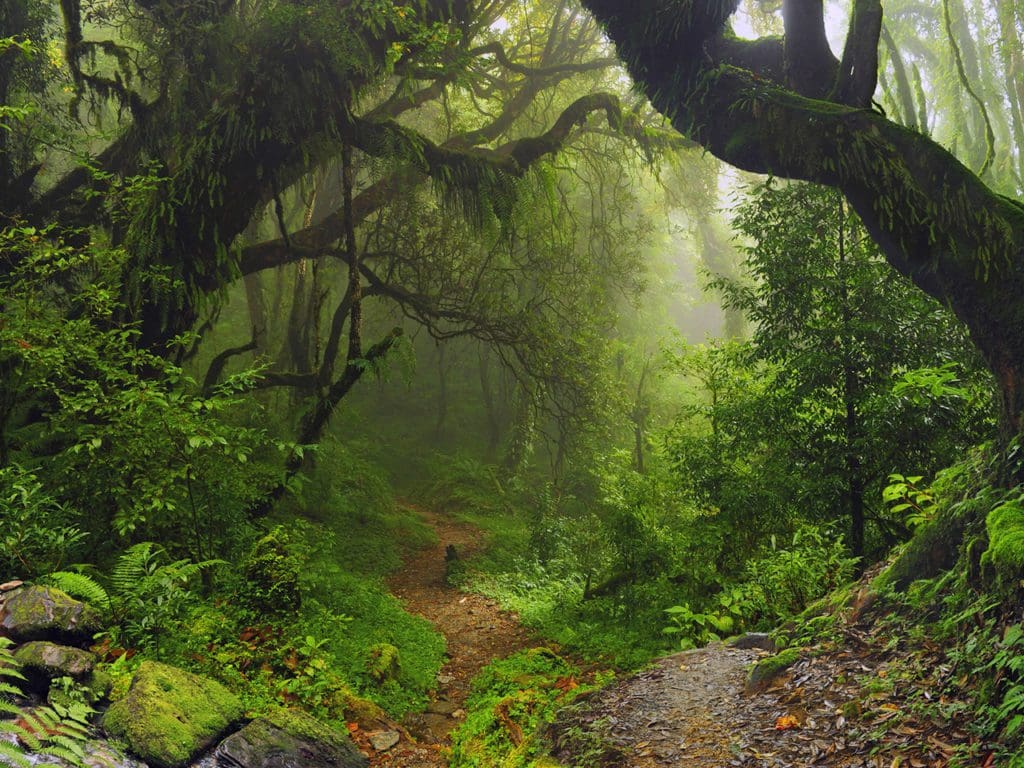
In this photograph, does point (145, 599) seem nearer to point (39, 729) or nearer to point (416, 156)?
point (39, 729)

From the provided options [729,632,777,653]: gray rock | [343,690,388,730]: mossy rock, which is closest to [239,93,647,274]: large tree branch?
[343,690,388,730]: mossy rock

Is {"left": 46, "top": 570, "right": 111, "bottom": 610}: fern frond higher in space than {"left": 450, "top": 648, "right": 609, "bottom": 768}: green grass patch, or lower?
higher

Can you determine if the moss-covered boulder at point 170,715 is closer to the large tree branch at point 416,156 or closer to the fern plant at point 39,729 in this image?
the fern plant at point 39,729

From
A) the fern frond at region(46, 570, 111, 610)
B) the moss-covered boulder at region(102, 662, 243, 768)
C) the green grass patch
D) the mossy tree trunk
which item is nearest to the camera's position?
the moss-covered boulder at region(102, 662, 243, 768)

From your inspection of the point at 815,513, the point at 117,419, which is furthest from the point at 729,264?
the point at 117,419

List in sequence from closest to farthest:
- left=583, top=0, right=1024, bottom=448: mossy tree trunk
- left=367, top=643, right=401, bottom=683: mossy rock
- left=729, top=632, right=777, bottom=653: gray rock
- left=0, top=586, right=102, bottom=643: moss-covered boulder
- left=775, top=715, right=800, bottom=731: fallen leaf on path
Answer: left=775, top=715, right=800, bottom=731: fallen leaf on path, left=0, top=586, right=102, bottom=643: moss-covered boulder, left=583, top=0, right=1024, bottom=448: mossy tree trunk, left=729, top=632, right=777, bottom=653: gray rock, left=367, top=643, right=401, bottom=683: mossy rock

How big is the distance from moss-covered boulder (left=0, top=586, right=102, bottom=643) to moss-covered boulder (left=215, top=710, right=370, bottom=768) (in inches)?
51.2

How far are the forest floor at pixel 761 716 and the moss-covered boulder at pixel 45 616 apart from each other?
216 centimetres

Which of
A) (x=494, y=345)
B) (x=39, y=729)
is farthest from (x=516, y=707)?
(x=494, y=345)

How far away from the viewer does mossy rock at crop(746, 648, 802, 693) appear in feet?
14.8

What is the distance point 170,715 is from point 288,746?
79 centimetres

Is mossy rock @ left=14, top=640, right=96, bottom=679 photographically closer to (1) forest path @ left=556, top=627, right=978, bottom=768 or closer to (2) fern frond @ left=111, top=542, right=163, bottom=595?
(2) fern frond @ left=111, top=542, right=163, bottom=595

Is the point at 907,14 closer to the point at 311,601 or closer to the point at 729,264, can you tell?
the point at 729,264

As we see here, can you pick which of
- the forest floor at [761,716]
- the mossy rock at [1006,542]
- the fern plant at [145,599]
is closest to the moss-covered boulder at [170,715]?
the fern plant at [145,599]
